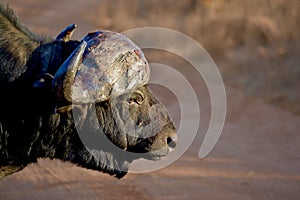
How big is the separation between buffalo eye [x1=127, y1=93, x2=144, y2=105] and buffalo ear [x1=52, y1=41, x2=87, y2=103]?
0.77 m

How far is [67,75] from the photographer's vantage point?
20.4ft

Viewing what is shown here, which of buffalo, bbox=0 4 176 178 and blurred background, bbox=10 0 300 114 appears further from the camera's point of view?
blurred background, bbox=10 0 300 114

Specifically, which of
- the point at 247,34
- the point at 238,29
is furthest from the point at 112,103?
the point at 238,29

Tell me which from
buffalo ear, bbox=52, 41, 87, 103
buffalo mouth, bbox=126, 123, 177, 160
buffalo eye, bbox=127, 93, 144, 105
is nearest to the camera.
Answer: buffalo ear, bbox=52, 41, 87, 103

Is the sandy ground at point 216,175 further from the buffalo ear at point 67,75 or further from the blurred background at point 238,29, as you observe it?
the buffalo ear at point 67,75

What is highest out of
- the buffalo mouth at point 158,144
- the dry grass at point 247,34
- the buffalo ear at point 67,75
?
the dry grass at point 247,34

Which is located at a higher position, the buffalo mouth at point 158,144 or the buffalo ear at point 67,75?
the buffalo ear at point 67,75

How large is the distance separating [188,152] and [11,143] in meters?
4.49

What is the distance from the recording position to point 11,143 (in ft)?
22.4

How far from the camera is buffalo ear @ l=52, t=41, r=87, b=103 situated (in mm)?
6195

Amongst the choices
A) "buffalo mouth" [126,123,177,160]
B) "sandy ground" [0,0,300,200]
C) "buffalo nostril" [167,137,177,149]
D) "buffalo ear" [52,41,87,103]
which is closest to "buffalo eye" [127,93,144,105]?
"buffalo mouth" [126,123,177,160]

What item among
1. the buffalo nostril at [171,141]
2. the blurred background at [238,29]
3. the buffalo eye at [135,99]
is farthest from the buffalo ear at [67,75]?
the blurred background at [238,29]

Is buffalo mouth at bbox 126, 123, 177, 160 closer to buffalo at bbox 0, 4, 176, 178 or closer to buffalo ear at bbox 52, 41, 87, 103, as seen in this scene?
buffalo at bbox 0, 4, 176, 178

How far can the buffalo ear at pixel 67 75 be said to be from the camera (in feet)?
20.3
